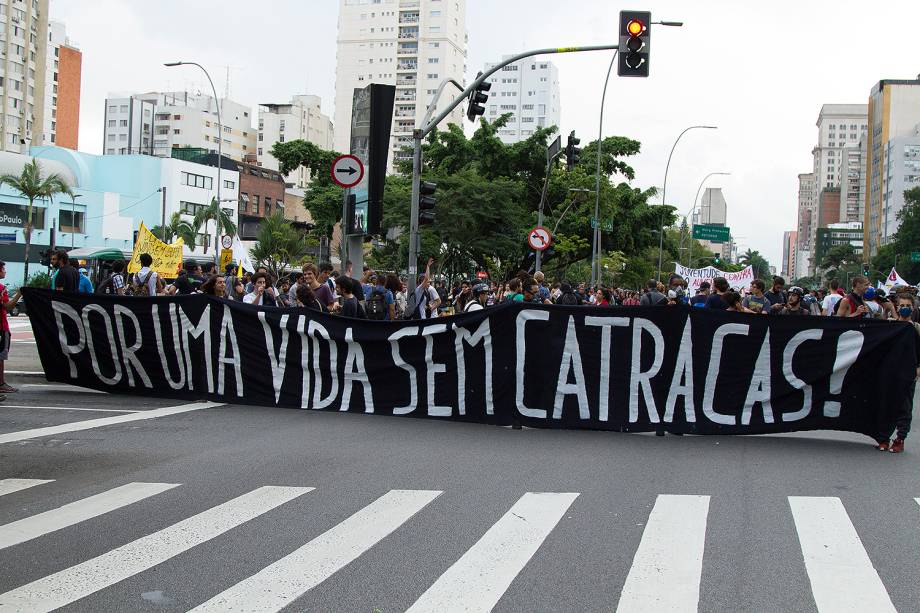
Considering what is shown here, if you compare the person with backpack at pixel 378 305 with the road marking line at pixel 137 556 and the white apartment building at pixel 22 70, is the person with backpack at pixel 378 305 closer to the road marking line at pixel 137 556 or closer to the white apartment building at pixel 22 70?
the road marking line at pixel 137 556

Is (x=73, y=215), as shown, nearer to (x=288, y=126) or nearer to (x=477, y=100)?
(x=477, y=100)

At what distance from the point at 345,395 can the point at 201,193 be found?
70743 millimetres

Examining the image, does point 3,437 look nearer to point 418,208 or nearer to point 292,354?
point 292,354

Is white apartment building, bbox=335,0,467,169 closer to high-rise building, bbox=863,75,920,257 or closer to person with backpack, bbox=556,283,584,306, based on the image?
high-rise building, bbox=863,75,920,257

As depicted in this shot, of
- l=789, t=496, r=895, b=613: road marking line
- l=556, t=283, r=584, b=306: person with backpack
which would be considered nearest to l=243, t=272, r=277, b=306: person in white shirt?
l=556, t=283, r=584, b=306: person with backpack

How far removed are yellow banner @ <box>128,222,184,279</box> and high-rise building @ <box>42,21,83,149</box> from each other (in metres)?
102

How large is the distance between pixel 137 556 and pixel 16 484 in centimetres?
259

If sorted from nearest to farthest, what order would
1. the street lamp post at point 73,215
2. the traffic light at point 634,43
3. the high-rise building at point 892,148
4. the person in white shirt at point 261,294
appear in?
the person in white shirt at point 261,294 → the traffic light at point 634,43 → the street lamp post at point 73,215 → the high-rise building at point 892,148

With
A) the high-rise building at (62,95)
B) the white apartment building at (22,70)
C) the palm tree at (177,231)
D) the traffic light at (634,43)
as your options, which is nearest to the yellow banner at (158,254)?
the traffic light at (634,43)

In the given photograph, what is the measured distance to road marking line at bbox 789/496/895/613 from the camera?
4.87 meters

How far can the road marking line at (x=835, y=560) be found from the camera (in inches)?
192

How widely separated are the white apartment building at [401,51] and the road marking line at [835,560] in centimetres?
13383

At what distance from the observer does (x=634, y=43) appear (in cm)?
1583

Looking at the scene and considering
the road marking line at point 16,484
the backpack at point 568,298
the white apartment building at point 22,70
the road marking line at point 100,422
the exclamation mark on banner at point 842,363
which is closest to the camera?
the road marking line at point 16,484
